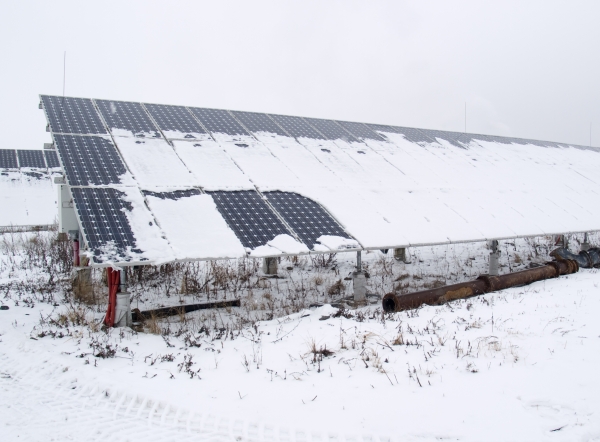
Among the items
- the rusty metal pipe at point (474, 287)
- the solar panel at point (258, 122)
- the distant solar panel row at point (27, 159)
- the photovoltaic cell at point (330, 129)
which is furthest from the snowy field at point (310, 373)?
the distant solar panel row at point (27, 159)

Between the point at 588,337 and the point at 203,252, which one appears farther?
the point at 203,252

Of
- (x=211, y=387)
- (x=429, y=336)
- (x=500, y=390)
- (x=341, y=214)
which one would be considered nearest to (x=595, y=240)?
(x=341, y=214)

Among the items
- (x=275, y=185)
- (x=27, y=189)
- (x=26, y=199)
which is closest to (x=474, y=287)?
(x=275, y=185)

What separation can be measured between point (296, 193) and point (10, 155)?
23.1 meters

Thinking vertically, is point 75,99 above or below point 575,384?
above

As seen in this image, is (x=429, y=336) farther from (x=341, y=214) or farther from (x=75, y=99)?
(x=75, y=99)

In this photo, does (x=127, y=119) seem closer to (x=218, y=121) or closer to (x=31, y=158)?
(x=218, y=121)

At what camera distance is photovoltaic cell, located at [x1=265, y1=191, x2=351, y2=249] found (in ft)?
30.0

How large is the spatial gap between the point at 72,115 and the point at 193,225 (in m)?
5.17

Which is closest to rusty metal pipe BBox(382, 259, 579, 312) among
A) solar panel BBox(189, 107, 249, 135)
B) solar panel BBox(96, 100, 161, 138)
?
solar panel BBox(189, 107, 249, 135)

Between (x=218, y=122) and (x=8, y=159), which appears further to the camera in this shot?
(x=8, y=159)

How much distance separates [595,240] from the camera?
70.7 feet

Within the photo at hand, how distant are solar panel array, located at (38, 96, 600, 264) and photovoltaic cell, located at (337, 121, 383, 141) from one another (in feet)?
0.17

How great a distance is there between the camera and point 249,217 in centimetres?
913
